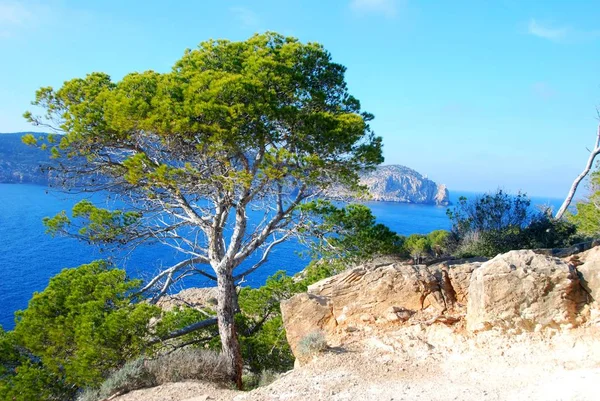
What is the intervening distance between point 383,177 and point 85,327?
90228mm

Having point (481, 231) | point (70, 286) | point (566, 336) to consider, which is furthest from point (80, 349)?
point (481, 231)

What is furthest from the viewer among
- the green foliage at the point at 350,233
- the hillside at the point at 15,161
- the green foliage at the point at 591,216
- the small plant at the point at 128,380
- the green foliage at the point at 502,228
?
the hillside at the point at 15,161

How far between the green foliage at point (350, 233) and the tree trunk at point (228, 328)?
2.27m

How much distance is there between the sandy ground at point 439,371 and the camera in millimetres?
5211

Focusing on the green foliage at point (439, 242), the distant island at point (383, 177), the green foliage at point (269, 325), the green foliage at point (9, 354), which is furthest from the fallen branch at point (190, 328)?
the distant island at point (383, 177)

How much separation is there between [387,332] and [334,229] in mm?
3356

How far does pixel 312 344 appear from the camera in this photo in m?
6.91

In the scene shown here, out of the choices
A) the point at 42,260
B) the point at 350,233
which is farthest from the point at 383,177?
the point at 350,233

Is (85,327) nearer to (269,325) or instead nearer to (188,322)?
(188,322)

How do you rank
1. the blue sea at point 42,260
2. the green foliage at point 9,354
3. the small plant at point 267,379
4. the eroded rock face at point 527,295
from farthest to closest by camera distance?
the blue sea at point 42,260 < the green foliage at point 9,354 < the small plant at point 267,379 < the eroded rock face at point 527,295

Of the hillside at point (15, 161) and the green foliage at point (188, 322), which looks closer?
the green foliage at point (188, 322)

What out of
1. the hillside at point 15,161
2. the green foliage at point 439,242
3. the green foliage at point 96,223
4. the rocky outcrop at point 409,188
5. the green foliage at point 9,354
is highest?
the hillside at point 15,161

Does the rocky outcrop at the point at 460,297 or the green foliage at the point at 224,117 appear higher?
the green foliage at the point at 224,117

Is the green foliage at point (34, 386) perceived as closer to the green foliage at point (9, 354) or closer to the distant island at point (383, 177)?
the green foliage at point (9, 354)
